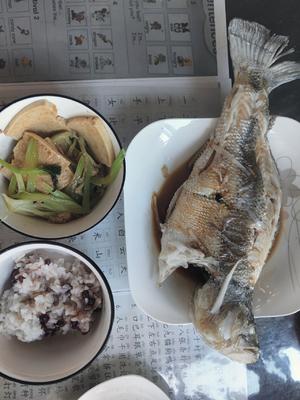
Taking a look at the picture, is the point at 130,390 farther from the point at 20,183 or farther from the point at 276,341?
the point at 20,183

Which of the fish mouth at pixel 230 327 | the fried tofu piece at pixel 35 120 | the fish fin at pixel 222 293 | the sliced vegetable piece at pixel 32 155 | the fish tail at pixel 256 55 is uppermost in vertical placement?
the fish tail at pixel 256 55

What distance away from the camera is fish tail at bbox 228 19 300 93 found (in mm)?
980

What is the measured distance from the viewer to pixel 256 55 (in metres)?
0.98

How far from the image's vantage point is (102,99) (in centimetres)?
106

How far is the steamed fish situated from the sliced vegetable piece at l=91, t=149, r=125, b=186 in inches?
5.4

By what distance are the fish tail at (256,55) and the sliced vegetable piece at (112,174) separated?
283 mm

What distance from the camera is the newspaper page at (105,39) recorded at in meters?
1.05

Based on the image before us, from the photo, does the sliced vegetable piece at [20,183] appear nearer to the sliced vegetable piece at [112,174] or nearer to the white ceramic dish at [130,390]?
the sliced vegetable piece at [112,174]

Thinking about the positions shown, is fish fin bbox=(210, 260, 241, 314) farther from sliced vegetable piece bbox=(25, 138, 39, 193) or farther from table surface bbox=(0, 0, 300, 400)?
sliced vegetable piece bbox=(25, 138, 39, 193)

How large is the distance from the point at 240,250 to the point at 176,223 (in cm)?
12

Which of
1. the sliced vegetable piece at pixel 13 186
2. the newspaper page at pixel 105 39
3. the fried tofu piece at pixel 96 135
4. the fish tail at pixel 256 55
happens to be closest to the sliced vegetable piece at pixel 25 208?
the sliced vegetable piece at pixel 13 186

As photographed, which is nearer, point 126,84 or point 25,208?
point 25,208

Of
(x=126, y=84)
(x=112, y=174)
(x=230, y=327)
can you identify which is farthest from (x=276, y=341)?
(x=126, y=84)

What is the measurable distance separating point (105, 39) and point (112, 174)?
1.08ft
